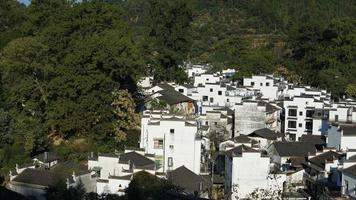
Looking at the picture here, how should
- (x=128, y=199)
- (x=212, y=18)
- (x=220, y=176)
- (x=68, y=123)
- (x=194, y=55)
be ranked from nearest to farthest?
(x=128, y=199) → (x=220, y=176) → (x=68, y=123) → (x=194, y=55) → (x=212, y=18)

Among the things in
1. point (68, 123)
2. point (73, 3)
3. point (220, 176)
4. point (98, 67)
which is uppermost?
point (73, 3)

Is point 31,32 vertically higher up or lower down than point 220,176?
higher up

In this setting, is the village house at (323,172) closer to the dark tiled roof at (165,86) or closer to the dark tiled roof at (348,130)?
the dark tiled roof at (348,130)

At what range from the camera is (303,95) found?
29469mm

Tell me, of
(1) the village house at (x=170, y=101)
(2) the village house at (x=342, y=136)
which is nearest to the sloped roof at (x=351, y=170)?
(2) the village house at (x=342, y=136)

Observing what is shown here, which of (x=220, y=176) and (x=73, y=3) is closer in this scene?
(x=220, y=176)

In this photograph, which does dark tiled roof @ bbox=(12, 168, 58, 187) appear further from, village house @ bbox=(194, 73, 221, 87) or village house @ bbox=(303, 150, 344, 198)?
village house @ bbox=(194, 73, 221, 87)

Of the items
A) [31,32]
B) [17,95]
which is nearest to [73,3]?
[31,32]

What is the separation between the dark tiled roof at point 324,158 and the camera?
19547 millimetres

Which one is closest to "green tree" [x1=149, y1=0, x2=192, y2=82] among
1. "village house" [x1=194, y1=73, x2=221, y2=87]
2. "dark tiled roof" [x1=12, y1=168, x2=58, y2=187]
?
"village house" [x1=194, y1=73, x2=221, y2=87]

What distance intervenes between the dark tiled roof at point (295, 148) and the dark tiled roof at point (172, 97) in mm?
7407

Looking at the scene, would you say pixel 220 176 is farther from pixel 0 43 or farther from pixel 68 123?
pixel 0 43

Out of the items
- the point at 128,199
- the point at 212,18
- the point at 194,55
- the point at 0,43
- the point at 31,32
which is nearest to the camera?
the point at 128,199

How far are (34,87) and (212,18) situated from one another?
130 feet
